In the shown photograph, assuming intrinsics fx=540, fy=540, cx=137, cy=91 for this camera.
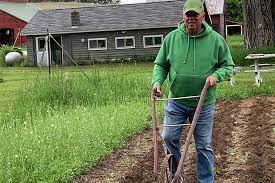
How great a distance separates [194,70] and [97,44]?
2688cm

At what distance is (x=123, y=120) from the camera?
28.8ft

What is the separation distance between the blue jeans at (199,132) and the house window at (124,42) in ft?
84.6

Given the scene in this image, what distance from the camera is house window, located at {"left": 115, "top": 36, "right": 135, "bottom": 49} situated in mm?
30781

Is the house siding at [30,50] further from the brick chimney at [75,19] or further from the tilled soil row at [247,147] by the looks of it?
the tilled soil row at [247,147]

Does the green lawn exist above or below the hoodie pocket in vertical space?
below

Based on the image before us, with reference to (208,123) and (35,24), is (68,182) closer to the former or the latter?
(208,123)

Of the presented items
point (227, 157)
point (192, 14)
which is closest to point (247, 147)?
point (227, 157)

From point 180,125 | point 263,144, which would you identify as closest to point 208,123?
point 180,125

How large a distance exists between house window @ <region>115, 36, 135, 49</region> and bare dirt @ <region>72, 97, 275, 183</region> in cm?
2132

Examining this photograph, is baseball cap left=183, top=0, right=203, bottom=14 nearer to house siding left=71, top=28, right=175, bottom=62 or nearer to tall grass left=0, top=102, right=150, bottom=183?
tall grass left=0, top=102, right=150, bottom=183

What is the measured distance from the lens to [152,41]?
99.3 feet

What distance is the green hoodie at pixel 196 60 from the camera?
4809mm

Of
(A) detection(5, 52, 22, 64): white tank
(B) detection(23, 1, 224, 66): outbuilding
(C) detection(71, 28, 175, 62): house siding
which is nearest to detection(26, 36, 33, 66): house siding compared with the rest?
(B) detection(23, 1, 224, 66): outbuilding

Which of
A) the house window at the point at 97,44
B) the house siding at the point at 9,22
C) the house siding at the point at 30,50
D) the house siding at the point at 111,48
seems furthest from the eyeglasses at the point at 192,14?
the house siding at the point at 9,22
